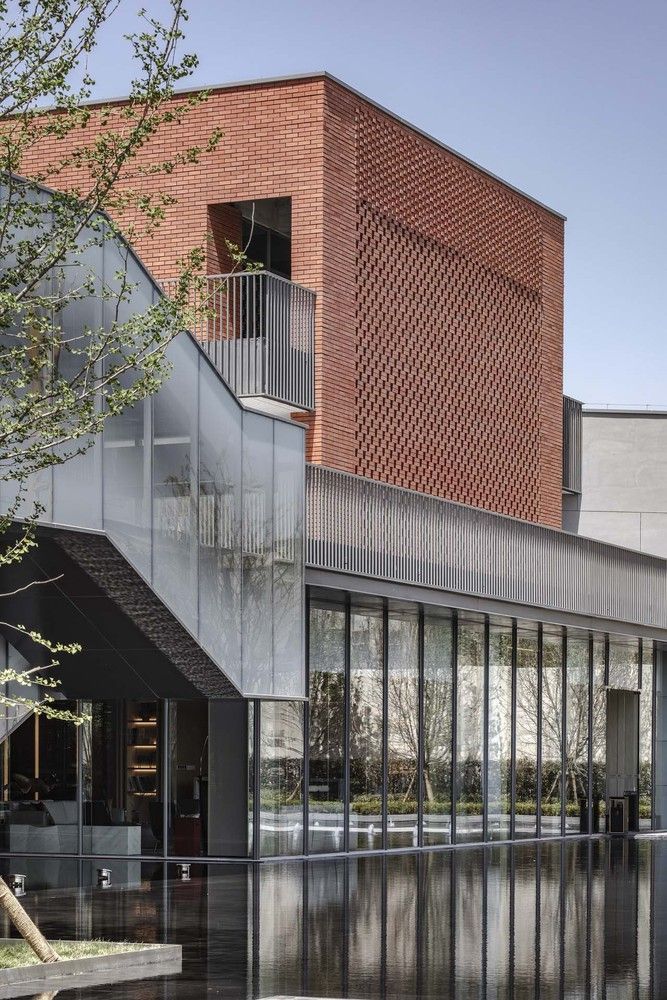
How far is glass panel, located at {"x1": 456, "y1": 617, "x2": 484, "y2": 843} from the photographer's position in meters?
31.9

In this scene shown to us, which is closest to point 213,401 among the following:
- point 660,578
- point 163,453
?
point 163,453

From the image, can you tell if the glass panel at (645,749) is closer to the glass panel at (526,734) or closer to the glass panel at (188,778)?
the glass panel at (526,734)

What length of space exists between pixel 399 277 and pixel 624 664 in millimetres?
11917

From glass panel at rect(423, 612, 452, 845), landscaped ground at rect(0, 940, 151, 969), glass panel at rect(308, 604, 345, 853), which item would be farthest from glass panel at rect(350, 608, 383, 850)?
landscaped ground at rect(0, 940, 151, 969)

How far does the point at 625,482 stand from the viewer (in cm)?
4222

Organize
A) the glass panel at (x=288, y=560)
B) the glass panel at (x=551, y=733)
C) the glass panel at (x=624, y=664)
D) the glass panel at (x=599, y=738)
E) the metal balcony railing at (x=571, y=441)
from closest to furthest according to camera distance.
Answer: the glass panel at (x=288, y=560)
the glass panel at (x=551, y=733)
the glass panel at (x=599, y=738)
the glass panel at (x=624, y=664)
the metal balcony railing at (x=571, y=441)

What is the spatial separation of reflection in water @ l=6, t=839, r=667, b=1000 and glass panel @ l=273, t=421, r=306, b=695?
274 cm

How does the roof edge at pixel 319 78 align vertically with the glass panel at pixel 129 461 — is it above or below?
above

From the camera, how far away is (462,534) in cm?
2939

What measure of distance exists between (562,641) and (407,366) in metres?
7.79

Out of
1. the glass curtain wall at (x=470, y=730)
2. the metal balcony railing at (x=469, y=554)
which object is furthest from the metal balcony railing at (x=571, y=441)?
the glass curtain wall at (x=470, y=730)

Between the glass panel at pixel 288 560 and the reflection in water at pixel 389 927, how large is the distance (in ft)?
9.00

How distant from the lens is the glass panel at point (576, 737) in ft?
118

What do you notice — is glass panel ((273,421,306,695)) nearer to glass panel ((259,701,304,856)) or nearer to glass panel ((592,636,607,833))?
glass panel ((259,701,304,856))
